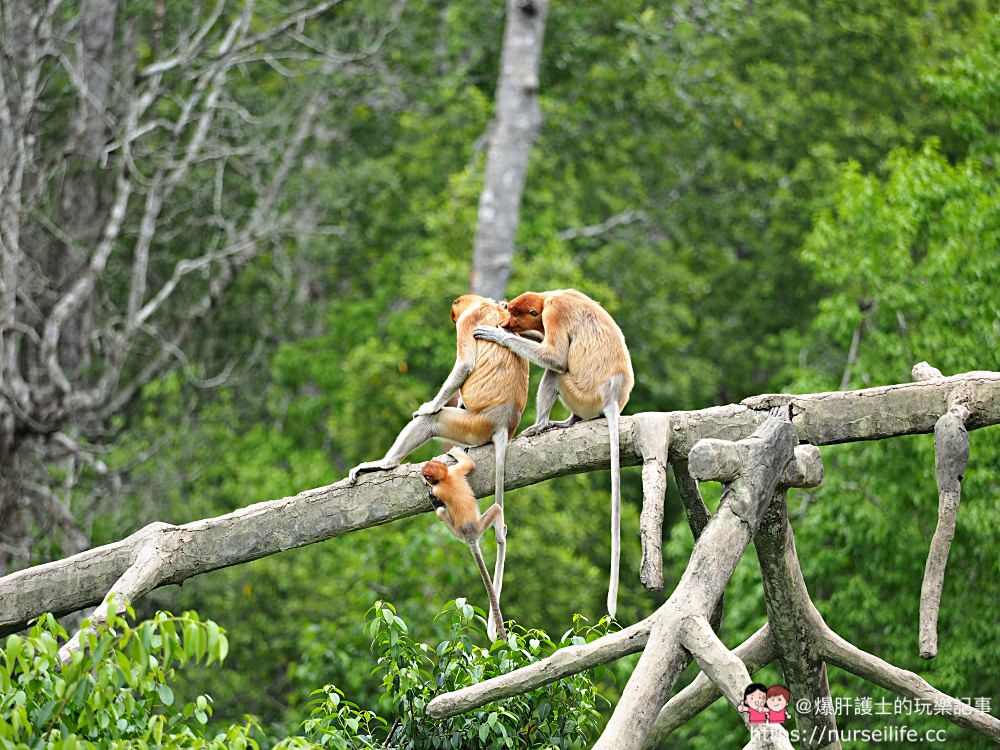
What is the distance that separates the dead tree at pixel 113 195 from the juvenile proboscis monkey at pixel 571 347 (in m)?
7.13

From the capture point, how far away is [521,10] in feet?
43.0

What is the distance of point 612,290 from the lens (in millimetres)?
13898

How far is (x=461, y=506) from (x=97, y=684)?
63.3 inches

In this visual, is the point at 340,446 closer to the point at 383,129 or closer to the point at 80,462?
the point at 80,462

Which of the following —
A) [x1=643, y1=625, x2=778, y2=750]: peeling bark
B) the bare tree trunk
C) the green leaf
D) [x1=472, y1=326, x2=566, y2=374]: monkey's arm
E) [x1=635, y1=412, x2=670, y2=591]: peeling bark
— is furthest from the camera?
the bare tree trunk

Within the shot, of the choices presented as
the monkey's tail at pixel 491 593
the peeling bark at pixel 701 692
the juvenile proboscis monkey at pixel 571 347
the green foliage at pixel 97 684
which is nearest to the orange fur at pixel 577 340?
the juvenile proboscis monkey at pixel 571 347

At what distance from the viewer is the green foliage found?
11.1 feet

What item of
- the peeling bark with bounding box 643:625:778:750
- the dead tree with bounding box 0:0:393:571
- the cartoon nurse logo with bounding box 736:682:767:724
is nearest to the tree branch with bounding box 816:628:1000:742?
Result: the peeling bark with bounding box 643:625:778:750

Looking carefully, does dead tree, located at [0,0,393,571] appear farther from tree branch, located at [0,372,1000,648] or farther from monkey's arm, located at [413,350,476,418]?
monkey's arm, located at [413,350,476,418]

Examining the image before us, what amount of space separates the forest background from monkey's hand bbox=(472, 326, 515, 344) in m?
5.80

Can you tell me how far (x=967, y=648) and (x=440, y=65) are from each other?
10.0 m

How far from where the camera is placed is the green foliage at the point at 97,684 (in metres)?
3.37

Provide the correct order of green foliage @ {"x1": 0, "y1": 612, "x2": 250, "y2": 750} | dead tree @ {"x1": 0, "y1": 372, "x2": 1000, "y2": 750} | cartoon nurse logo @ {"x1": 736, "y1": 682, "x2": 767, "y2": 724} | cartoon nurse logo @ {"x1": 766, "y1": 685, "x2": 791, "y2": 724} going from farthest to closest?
dead tree @ {"x1": 0, "y1": 372, "x2": 1000, "y2": 750} → cartoon nurse logo @ {"x1": 766, "y1": 685, "x2": 791, "y2": 724} → cartoon nurse logo @ {"x1": 736, "y1": 682, "x2": 767, "y2": 724} → green foliage @ {"x1": 0, "y1": 612, "x2": 250, "y2": 750}

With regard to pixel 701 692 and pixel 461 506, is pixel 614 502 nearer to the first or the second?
pixel 461 506
